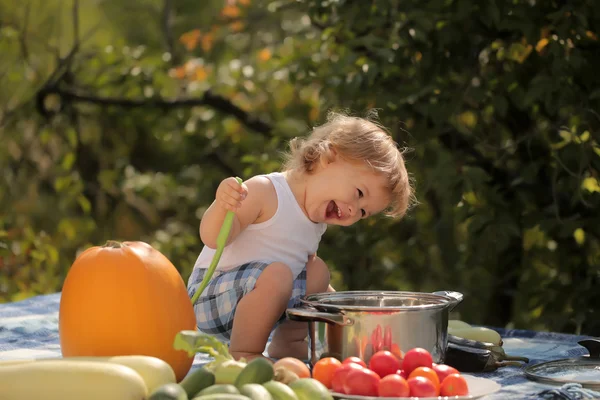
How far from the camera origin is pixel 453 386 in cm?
154

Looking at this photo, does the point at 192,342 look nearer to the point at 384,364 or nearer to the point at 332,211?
the point at 384,364

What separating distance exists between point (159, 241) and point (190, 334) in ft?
9.14

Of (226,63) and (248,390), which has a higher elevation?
(226,63)

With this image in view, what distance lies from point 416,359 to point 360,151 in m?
0.71

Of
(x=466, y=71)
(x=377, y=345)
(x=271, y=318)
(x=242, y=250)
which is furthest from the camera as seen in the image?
(x=466, y=71)

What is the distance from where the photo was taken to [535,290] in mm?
2990

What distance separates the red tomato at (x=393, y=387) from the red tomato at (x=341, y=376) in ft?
0.21

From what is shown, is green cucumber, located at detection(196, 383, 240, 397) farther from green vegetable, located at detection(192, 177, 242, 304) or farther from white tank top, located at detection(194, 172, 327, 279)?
white tank top, located at detection(194, 172, 327, 279)

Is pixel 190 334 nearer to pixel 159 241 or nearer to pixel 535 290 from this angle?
pixel 535 290

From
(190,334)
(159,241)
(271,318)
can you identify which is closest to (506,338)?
(271,318)

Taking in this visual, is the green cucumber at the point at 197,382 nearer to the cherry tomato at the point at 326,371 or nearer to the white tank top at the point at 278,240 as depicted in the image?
the cherry tomato at the point at 326,371

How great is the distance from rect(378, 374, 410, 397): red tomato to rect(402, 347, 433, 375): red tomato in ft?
0.37

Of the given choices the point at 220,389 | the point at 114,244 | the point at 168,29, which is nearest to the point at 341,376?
the point at 220,389

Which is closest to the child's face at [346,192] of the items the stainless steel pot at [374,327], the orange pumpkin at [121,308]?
the stainless steel pot at [374,327]
